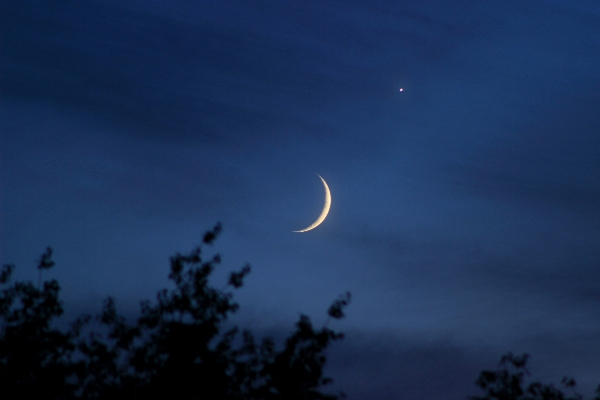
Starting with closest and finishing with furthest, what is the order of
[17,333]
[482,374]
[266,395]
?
1. [266,395]
2. [17,333]
3. [482,374]

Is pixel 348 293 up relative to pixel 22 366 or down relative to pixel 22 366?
up

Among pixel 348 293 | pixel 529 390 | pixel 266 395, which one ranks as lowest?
pixel 266 395

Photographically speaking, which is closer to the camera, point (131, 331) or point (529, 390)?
point (131, 331)

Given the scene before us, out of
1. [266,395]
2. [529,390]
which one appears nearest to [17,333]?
[266,395]

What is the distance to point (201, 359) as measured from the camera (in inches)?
674

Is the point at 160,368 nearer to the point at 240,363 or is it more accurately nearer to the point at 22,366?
the point at 240,363

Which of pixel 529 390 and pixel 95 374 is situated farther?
pixel 529 390

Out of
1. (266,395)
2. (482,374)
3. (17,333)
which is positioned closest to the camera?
(266,395)

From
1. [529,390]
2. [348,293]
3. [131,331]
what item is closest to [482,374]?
[529,390]

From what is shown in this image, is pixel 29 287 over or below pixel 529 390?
over

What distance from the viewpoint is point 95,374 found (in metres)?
18.4

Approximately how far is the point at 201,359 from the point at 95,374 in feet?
11.4

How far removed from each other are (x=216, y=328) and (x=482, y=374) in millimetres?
8835

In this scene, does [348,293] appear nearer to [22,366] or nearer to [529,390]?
[529,390]
